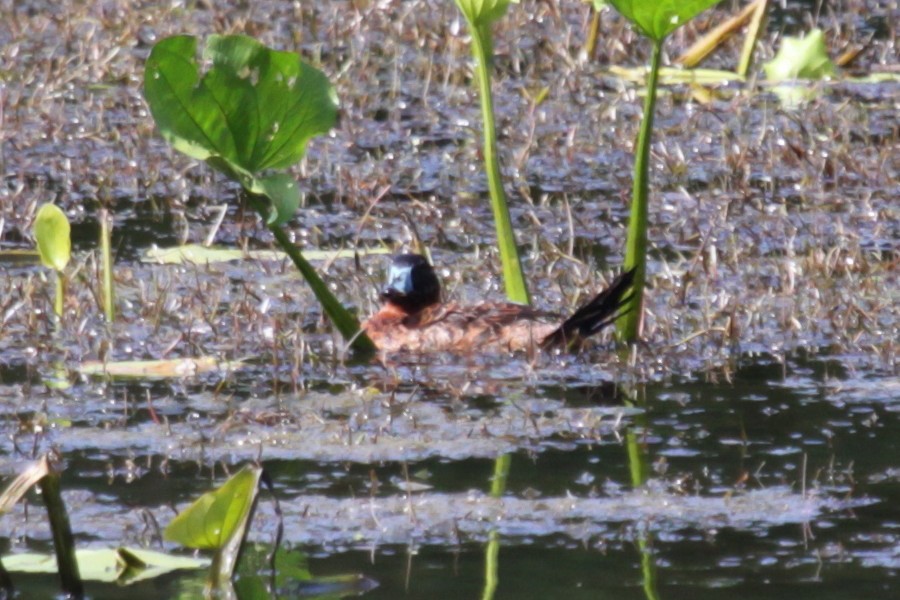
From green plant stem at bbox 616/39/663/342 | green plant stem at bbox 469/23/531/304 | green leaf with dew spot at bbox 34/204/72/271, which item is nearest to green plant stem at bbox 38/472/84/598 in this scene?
green leaf with dew spot at bbox 34/204/72/271

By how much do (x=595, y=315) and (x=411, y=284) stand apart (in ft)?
2.47

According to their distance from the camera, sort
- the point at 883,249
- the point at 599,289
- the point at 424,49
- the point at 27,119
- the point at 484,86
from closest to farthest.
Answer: the point at 484,86
the point at 599,289
the point at 883,249
the point at 27,119
the point at 424,49

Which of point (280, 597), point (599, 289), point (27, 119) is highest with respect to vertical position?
point (27, 119)

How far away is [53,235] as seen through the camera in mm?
5930

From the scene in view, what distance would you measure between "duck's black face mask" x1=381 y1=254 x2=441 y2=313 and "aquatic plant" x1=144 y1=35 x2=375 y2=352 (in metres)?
0.67

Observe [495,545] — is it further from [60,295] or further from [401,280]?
[60,295]

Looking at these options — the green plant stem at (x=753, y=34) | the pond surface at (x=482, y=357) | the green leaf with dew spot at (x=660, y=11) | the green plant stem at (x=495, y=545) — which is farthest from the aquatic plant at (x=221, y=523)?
the green plant stem at (x=753, y=34)

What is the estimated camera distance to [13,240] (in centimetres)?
744

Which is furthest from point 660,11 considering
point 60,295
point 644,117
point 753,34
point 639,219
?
point 753,34

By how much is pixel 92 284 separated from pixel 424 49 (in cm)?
419

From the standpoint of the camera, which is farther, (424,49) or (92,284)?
(424,49)

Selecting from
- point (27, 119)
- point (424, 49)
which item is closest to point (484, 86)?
point (27, 119)

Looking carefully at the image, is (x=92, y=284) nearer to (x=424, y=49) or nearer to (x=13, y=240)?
(x=13, y=240)

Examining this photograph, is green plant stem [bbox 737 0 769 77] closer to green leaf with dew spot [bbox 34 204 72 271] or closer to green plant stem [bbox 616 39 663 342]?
green plant stem [bbox 616 39 663 342]
